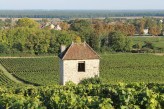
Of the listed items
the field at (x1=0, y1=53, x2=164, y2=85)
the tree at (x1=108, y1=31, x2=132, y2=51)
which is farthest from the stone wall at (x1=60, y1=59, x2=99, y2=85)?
the tree at (x1=108, y1=31, x2=132, y2=51)

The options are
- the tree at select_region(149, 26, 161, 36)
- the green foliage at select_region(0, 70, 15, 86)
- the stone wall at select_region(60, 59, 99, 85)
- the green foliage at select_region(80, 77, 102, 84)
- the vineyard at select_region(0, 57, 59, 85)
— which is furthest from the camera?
the tree at select_region(149, 26, 161, 36)

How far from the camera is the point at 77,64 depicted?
32281mm

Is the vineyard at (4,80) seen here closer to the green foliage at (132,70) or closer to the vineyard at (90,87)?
the vineyard at (90,87)

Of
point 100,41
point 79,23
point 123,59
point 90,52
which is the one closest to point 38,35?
point 100,41

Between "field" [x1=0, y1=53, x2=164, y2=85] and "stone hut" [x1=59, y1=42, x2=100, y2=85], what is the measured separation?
1008cm

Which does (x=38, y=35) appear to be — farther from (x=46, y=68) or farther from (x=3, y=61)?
(x=46, y=68)

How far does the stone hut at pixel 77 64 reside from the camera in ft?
105

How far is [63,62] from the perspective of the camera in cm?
3225

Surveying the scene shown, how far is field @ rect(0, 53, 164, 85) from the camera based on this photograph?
4738 centimetres

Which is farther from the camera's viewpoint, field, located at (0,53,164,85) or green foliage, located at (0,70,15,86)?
field, located at (0,53,164,85)

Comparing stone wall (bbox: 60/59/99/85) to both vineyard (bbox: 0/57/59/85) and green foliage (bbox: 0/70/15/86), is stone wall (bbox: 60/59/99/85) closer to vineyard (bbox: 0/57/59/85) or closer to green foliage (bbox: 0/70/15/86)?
vineyard (bbox: 0/57/59/85)

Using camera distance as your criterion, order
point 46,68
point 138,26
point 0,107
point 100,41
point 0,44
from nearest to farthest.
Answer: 1. point 0,107
2. point 46,68
3. point 0,44
4. point 100,41
5. point 138,26

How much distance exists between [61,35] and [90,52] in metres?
47.3

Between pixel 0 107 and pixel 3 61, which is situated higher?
pixel 0 107
